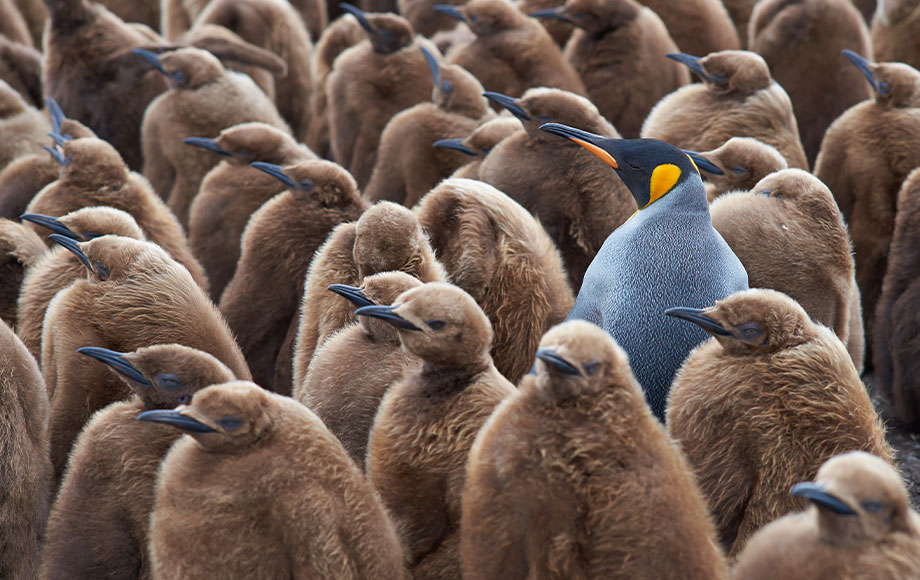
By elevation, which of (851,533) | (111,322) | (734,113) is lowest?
(111,322)

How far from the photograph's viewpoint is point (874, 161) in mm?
4168

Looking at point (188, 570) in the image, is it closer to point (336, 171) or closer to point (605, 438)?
point (605, 438)

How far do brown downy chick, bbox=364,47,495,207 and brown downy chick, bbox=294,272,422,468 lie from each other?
1530 millimetres

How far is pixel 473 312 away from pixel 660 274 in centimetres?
65

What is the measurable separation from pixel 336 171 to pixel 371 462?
1.42m

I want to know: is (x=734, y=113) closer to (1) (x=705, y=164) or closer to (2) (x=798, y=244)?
(1) (x=705, y=164)

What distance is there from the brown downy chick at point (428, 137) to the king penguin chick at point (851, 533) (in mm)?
2605

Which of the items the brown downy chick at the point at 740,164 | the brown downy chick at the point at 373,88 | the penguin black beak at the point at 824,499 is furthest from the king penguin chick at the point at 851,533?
the brown downy chick at the point at 373,88

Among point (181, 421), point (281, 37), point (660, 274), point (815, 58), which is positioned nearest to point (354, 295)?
point (181, 421)

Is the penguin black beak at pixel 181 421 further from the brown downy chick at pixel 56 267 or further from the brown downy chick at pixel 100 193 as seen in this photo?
the brown downy chick at pixel 100 193

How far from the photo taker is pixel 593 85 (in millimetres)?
5059

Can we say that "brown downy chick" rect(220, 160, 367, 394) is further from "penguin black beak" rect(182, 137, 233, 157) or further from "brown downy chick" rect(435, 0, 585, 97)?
"brown downy chick" rect(435, 0, 585, 97)

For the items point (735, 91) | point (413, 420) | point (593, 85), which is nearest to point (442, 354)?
point (413, 420)

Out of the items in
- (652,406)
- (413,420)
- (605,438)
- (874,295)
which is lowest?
(874,295)
